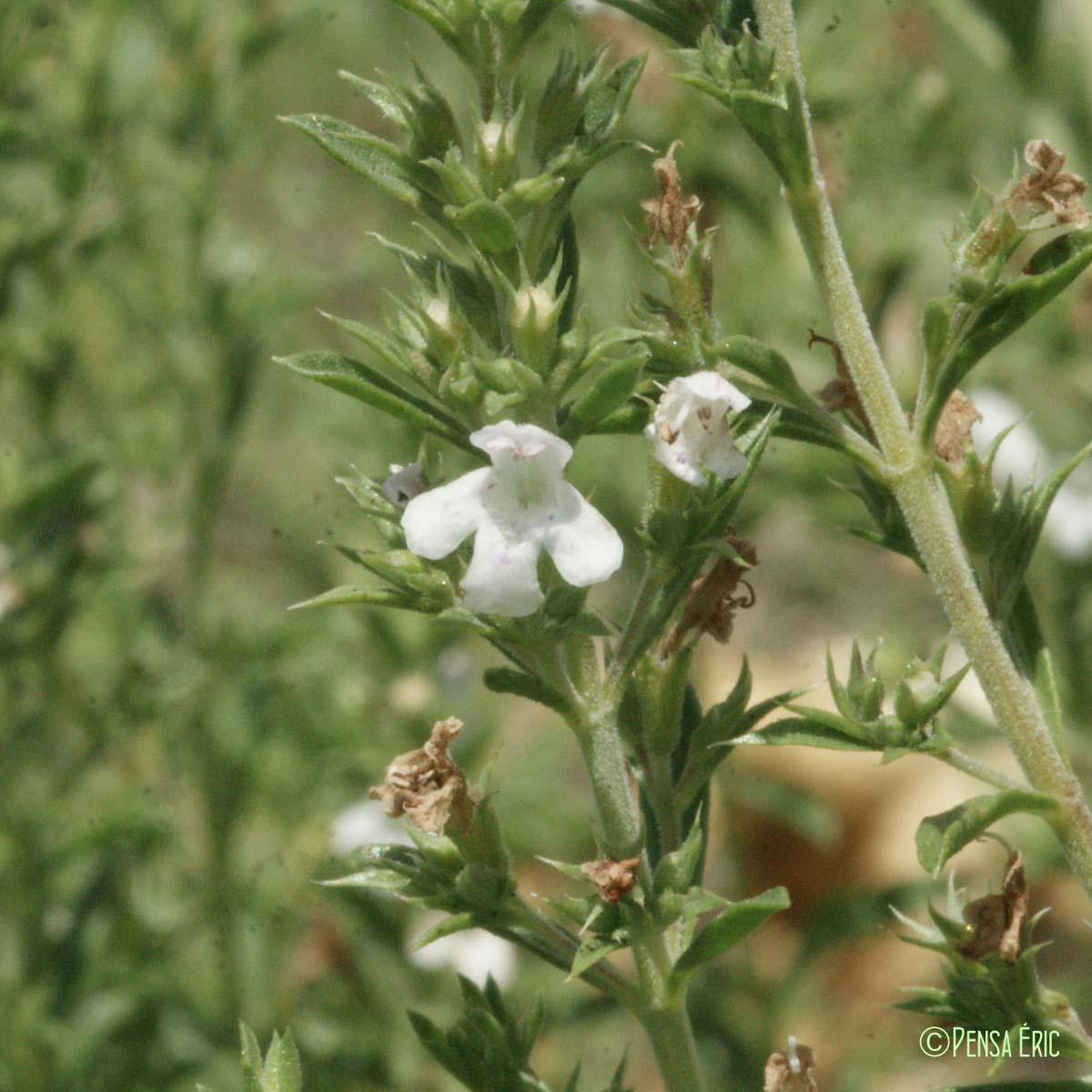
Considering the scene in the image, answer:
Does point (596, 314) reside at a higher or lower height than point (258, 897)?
higher

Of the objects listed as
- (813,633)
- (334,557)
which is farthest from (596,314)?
(813,633)

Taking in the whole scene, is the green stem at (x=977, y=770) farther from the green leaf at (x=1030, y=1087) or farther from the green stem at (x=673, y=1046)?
the green stem at (x=673, y=1046)

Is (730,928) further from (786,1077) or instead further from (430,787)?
(430,787)

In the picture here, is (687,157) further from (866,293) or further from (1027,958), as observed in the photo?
(1027,958)

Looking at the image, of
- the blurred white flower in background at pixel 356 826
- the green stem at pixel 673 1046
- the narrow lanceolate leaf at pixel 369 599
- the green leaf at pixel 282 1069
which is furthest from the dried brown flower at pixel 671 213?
the blurred white flower in background at pixel 356 826

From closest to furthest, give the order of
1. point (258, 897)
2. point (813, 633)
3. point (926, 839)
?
1. point (926, 839)
2. point (258, 897)
3. point (813, 633)

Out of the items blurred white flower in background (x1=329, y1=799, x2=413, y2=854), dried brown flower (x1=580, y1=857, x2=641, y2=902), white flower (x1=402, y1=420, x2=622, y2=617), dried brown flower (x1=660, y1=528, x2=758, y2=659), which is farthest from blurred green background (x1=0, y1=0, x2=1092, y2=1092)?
white flower (x1=402, y1=420, x2=622, y2=617)

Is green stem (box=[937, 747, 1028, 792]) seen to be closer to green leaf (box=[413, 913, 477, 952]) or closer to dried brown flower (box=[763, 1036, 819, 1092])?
dried brown flower (box=[763, 1036, 819, 1092])
